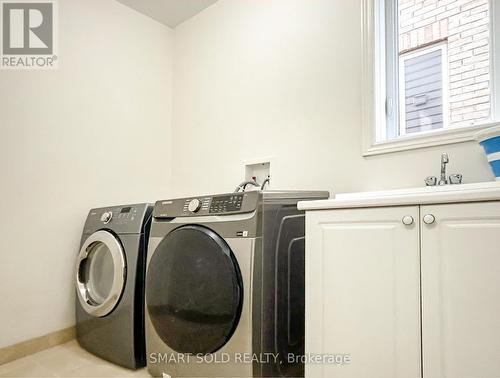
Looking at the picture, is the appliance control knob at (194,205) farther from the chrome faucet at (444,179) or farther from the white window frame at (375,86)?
the chrome faucet at (444,179)

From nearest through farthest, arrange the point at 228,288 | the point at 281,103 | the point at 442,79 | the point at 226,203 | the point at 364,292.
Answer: the point at 364,292
the point at 228,288
the point at 226,203
the point at 442,79
the point at 281,103

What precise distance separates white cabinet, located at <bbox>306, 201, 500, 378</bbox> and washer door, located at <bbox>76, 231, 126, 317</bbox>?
1036mm

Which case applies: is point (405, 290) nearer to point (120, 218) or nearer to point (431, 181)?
point (431, 181)

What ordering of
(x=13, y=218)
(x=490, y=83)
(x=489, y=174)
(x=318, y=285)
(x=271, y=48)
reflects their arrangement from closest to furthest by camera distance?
(x=318, y=285)
(x=489, y=174)
(x=490, y=83)
(x=13, y=218)
(x=271, y=48)

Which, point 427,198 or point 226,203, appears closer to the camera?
point 427,198

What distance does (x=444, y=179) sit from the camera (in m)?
1.26

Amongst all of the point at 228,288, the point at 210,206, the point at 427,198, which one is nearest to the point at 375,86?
the point at 427,198

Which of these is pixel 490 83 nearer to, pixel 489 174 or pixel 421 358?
pixel 489 174

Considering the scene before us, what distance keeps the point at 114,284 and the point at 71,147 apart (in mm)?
983

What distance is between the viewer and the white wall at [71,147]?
178 centimetres

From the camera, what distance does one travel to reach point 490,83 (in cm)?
134

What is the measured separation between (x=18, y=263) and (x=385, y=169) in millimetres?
2059

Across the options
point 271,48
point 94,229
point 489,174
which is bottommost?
point 94,229

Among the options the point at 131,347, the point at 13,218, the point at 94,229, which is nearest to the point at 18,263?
the point at 13,218
